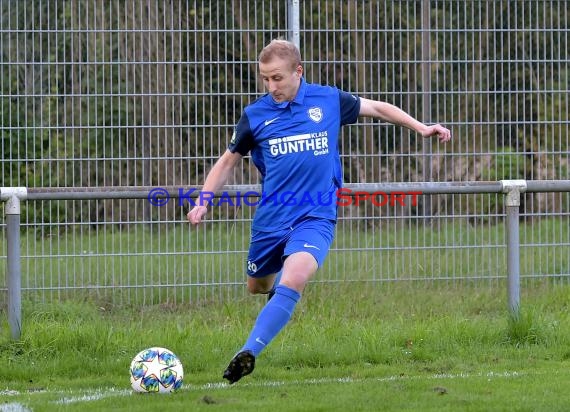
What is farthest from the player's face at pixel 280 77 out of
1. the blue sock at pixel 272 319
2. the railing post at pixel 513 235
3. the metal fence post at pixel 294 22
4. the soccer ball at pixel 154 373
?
the metal fence post at pixel 294 22

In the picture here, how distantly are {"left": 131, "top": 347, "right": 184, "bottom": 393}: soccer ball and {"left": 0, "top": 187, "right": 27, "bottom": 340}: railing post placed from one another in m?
1.50

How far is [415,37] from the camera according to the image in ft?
29.9

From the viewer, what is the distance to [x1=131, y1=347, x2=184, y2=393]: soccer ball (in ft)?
20.3

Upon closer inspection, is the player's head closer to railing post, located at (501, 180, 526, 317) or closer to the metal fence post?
railing post, located at (501, 180, 526, 317)

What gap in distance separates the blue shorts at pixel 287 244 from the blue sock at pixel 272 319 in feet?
0.77

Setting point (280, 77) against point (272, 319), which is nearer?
point (272, 319)

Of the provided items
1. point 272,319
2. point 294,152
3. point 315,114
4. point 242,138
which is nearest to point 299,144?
point 294,152

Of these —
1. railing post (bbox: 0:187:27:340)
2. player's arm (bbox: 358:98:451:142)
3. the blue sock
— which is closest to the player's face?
player's arm (bbox: 358:98:451:142)

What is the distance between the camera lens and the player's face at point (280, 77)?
6375 mm

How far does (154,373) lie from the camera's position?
20.3ft

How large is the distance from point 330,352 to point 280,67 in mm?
2020

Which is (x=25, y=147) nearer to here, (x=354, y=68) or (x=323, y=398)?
(x=354, y=68)

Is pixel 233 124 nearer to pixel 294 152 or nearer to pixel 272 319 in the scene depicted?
pixel 294 152

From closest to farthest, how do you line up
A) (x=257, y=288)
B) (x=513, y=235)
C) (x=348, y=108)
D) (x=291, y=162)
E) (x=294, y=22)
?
(x=291, y=162), (x=348, y=108), (x=257, y=288), (x=513, y=235), (x=294, y=22)
